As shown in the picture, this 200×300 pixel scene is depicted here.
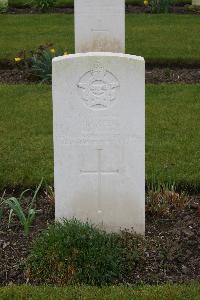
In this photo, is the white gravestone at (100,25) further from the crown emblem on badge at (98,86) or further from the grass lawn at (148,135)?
the crown emblem on badge at (98,86)

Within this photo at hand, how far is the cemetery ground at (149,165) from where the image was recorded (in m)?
4.77

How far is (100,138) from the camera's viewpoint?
5031mm

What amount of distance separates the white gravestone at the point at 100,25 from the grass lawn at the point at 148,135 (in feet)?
3.82

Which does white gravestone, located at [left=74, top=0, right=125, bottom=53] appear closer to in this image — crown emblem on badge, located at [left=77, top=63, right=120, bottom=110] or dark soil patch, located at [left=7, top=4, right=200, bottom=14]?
dark soil patch, located at [left=7, top=4, right=200, bottom=14]

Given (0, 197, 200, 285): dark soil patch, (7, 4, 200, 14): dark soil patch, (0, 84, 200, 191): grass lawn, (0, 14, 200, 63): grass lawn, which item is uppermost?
(7, 4, 200, 14): dark soil patch

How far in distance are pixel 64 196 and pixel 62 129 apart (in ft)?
1.59

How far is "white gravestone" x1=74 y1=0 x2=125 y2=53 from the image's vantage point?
33.6 feet

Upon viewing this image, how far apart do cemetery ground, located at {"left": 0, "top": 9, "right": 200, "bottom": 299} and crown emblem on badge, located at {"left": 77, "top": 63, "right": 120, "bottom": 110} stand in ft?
3.21

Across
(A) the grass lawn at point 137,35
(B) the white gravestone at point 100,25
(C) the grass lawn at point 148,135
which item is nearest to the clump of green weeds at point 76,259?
(C) the grass lawn at point 148,135

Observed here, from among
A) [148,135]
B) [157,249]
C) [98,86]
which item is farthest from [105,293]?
[148,135]

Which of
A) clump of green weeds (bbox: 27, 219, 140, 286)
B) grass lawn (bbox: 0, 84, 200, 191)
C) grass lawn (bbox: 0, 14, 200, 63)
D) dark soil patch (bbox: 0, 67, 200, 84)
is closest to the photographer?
clump of green weeds (bbox: 27, 219, 140, 286)

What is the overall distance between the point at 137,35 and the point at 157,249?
8.14 meters

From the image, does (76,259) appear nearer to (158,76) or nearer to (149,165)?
(149,165)

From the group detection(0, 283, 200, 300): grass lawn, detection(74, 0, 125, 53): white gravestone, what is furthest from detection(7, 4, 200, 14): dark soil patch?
detection(0, 283, 200, 300): grass lawn
